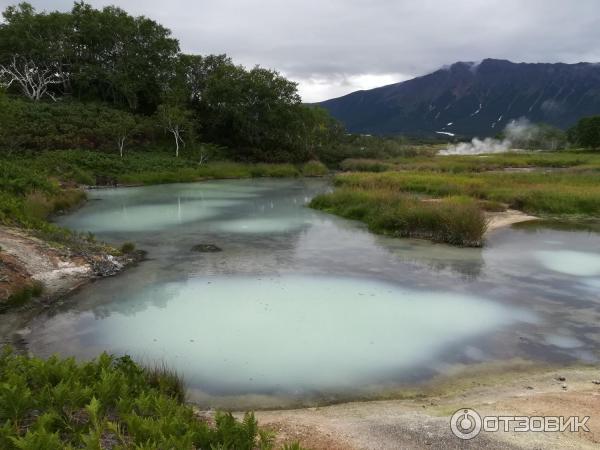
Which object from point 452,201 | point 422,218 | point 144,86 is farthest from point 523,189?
point 144,86

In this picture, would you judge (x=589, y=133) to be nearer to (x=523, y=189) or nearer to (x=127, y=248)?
(x=523, y=189)

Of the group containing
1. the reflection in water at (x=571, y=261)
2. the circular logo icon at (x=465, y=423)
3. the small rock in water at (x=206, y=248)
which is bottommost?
the reflection in water at (x=571, y=261)

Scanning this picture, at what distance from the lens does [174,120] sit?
46.7 metres

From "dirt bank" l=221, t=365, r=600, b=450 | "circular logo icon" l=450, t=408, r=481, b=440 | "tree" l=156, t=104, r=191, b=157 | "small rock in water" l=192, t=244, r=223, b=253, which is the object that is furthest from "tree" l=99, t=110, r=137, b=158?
"circular logo icon" l=450, t=408, r=481, b=440

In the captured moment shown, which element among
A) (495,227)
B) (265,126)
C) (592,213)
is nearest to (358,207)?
(495,227)

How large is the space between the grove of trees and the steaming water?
1396 inches

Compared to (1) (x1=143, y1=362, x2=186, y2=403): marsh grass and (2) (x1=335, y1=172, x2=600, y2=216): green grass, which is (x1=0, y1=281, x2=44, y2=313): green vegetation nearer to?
(1) (x1=143, y1=362, x2=186, y2=403): marsh grass

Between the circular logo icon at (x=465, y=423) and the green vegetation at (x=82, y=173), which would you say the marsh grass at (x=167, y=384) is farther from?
the green vegetation at (x=82, y=173)

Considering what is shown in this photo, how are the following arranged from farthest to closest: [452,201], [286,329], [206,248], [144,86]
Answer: [144,86] < [452,201] < [206,248] < [286,329]

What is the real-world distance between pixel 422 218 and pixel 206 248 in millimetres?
7789

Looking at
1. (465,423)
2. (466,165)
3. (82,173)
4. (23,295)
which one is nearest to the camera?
(465,423)

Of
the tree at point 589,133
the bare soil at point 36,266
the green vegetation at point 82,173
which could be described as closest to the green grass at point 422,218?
the bare soil at point 36,266

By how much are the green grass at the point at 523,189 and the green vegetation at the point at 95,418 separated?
66.8 feet

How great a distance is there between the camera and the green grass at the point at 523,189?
22.9m
